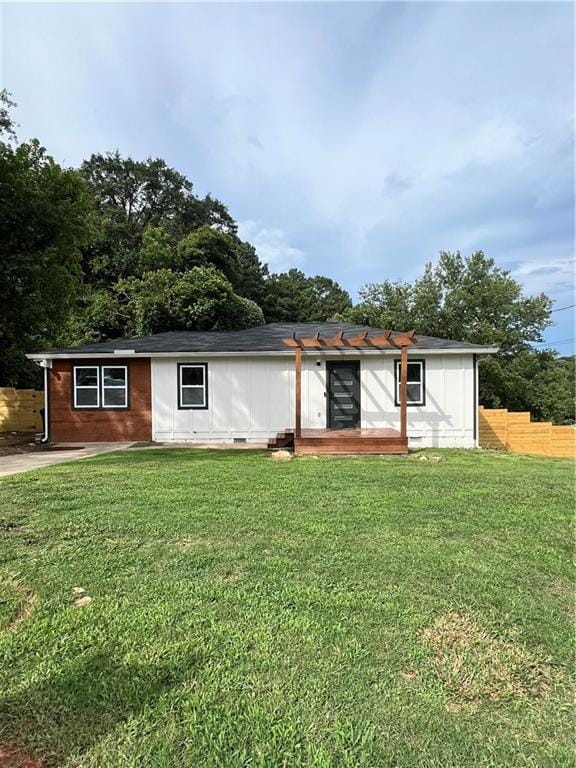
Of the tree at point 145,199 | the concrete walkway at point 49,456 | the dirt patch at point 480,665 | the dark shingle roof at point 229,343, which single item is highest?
the tree at point 145,199

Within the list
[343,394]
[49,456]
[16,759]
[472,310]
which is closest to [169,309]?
[343,394]

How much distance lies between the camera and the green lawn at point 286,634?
5.71ft

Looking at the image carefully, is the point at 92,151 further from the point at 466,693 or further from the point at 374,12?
the point at 466,693

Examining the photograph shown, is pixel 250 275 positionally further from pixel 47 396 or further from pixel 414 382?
pixel 414 382

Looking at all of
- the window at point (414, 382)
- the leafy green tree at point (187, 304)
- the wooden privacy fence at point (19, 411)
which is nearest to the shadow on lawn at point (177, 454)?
the window at point (414, 382)

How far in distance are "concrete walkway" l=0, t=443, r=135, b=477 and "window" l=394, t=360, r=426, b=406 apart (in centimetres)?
704

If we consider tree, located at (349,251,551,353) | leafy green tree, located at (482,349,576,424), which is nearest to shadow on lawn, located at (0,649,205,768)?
leafy green tree, located at (482,349,576,424)

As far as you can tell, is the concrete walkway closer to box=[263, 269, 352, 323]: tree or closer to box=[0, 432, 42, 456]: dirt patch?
box=[0, 432, 42, 456]: dirt patch

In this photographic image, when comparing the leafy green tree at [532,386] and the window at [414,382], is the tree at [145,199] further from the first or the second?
the window at [414,382]

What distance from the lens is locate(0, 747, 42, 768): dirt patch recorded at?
1.63 meters

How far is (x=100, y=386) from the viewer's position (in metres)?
11.8

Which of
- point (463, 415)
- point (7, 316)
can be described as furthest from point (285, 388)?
point (7, 316)

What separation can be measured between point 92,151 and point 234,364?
32.7 m

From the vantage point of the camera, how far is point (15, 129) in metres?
13.7
